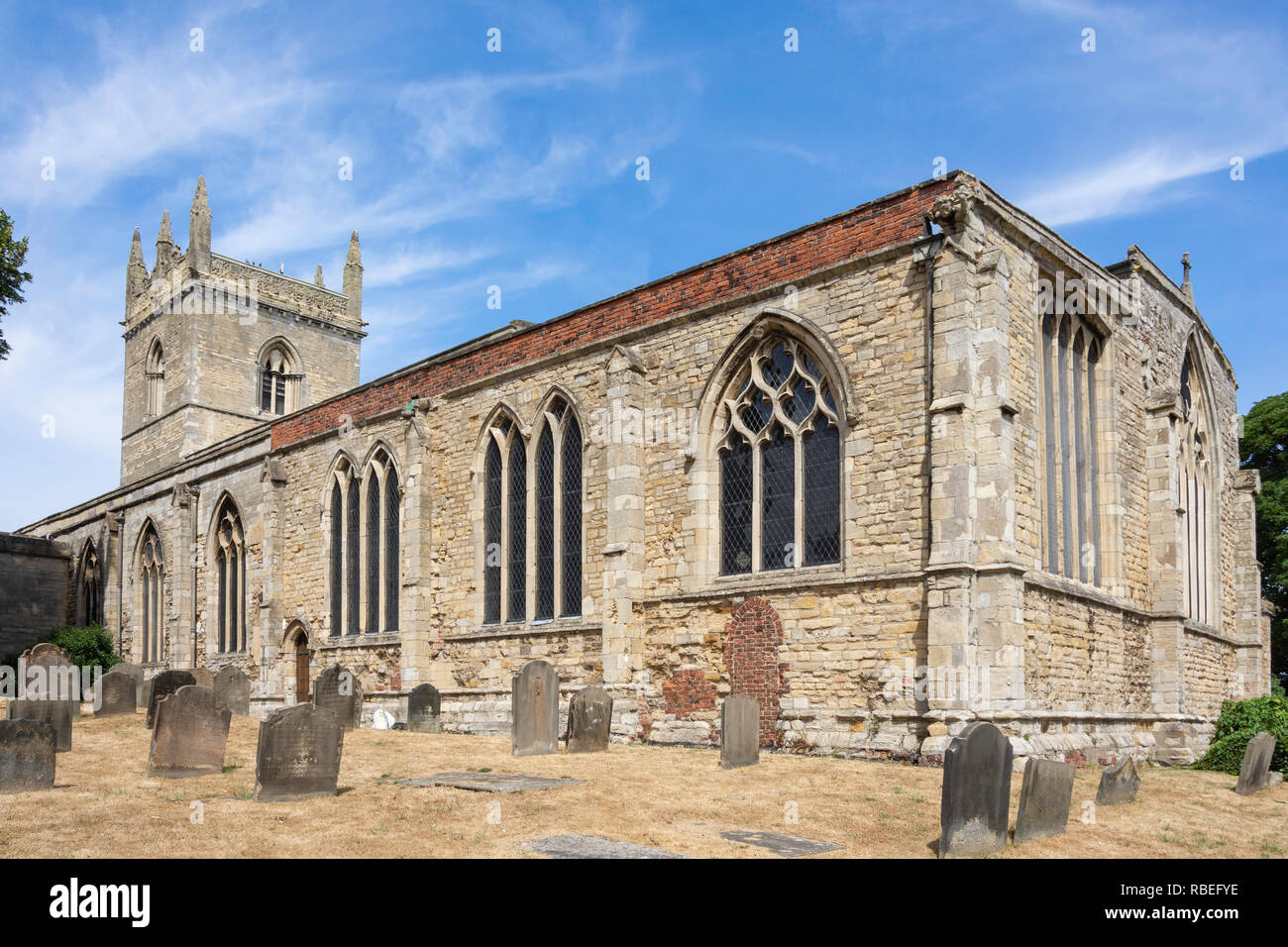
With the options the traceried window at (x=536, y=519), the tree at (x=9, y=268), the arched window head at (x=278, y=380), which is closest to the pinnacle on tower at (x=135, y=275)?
the arched window head at (x=278, y=380)

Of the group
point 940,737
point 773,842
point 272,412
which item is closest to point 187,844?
point 773,842

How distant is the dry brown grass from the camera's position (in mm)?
8641

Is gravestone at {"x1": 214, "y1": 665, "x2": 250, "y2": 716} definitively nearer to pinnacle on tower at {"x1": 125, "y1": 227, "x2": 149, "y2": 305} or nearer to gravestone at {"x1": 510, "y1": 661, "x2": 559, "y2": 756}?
gravestone at {"x1": 510, "y1": 661, "x2": 559, "y2": 756}

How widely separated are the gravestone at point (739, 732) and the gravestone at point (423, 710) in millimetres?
8315

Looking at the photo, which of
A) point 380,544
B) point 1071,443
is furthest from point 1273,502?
point 380,544

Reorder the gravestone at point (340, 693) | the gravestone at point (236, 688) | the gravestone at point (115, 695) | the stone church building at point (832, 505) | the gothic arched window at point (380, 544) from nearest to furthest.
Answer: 1. the stone church building at point (832, 505)
2. the gravestone at point (340, 693)
3. the gravestone at point (115, 695)
4. the gravestone at point (236, 688)
5. the gothic arched window at point (380, 544)

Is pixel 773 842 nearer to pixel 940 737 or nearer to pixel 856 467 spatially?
pixel 940 737

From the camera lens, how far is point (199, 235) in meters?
45.0

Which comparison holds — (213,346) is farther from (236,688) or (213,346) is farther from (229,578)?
(236,688)

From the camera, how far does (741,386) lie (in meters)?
17.5

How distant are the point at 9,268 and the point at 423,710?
1340 cm

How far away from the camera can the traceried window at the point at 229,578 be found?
98.0 feet

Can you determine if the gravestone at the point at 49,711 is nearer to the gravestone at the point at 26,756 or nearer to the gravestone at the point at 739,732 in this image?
the gravestone at the point at 26,756

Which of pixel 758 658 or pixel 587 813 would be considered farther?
pixel 758 658
